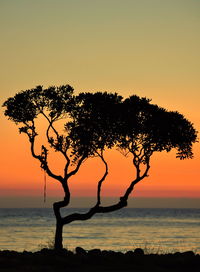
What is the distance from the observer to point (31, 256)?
32.4m

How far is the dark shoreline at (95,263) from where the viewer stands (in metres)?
28.9

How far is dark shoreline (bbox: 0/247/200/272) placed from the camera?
94.9 ft

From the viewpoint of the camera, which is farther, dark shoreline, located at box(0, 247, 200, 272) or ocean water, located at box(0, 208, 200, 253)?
ocean water, located at box(0, 208, 200, 253)

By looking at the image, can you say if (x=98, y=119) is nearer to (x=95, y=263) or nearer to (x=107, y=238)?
(x=95, y=263)

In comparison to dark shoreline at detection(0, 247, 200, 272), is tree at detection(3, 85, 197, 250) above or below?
above

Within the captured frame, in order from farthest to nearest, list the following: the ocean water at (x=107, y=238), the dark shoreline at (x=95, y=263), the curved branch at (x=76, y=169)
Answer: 1. the ocean water at (x=107, y=238)
2. the curved branch at (x=76, y=169)
3. the dark shoreline at (x=95, y=263)

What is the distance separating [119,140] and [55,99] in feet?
16.5

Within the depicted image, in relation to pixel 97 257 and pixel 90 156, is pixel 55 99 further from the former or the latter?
pixel 97 257

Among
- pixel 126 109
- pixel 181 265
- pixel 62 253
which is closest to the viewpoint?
pixel 181 265


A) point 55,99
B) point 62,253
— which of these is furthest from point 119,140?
point 62,253

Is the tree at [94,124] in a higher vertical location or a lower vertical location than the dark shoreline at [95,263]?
higher

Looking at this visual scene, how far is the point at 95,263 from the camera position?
101ft

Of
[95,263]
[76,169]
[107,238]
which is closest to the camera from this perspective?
[95,263]

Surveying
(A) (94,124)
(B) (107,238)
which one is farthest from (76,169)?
(B) (107,238)
